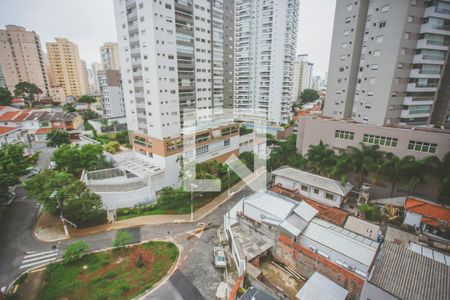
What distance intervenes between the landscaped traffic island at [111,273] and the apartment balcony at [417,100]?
37.3 metres

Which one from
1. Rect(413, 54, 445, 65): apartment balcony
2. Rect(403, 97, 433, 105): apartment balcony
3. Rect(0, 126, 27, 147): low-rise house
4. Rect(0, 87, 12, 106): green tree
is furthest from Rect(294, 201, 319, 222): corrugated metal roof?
Rect(0, 87, 12, 106): green tree

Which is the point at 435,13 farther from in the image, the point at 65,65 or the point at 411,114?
the point at 65,65

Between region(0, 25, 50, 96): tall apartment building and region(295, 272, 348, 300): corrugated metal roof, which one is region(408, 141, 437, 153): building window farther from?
region(0, 25, 50, 96): tall apartment building

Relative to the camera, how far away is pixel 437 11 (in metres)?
27.9

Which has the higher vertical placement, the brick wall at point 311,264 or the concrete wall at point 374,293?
the concrete wall at point 374,293

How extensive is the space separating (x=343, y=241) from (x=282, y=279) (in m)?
5.48

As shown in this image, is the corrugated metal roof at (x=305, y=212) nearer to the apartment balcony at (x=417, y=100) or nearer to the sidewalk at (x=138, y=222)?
the sidewalk at (x=138, y=222)

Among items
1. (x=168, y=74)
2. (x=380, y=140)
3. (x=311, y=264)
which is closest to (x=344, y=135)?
(x=380, y=140)

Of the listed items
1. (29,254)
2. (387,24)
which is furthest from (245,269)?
(387,24)

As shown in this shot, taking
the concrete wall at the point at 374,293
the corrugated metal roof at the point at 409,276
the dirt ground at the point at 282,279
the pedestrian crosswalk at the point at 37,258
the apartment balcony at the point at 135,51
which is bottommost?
the pedestrian crosswalk at the point at 37,258

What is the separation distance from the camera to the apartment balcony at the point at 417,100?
30953 millimetres

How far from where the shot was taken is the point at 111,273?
56.0 feet

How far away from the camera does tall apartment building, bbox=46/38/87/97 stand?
303 feet

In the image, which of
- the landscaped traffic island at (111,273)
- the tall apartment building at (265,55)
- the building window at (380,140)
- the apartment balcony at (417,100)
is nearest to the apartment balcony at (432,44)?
the apartment balcony at (417,100)
